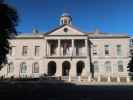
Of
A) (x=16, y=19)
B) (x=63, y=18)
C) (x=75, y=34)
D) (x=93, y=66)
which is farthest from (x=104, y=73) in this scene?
(x=16, y=19)

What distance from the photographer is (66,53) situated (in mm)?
49812

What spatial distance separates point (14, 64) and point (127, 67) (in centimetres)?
2180

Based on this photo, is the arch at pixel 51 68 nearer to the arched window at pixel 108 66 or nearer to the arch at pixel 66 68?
the arch at pixel 66 68

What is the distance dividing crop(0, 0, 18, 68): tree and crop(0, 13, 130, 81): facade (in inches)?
971

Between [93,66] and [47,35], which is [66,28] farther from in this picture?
[93,66]

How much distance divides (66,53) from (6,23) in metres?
28.7

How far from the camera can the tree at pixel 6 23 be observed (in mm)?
21141

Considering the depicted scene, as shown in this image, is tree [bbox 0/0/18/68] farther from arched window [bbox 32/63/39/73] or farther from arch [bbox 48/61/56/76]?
arched window [bbox 32/63/39/73]

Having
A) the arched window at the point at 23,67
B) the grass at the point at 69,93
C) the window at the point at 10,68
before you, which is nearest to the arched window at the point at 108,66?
the arched window at the point at 23,67

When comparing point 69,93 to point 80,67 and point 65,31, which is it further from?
point 80,67

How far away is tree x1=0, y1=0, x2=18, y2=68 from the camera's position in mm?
21141

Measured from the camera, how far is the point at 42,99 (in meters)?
15.2

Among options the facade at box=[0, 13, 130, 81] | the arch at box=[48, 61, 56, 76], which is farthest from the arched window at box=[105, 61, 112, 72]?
the arch at box=[48, 61, 56, 76]

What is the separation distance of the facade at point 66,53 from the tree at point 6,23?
24.7 m
